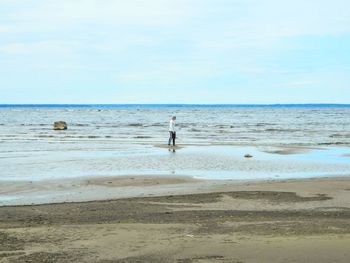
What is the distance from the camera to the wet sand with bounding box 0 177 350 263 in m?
8.06

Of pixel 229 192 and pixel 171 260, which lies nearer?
pixel 171 260

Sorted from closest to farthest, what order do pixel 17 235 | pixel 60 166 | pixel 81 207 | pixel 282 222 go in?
1. pixel 17 235
2. pixel 282 222
3. pixel 81 207
4. pixel 60 166

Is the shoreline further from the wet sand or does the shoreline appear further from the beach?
the wet sand

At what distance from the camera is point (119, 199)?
46.3 feet

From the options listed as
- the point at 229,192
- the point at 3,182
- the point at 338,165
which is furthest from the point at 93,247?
the point at 338,165

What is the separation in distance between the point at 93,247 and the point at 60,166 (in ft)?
49.8

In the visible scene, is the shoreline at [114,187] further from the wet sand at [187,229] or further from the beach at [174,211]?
the wet sand at [187,229]

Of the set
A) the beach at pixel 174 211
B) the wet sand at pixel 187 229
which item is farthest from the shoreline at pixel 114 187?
the wet sand at pixel 187 229

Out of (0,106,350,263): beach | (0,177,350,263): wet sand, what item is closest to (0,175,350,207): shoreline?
(0,106,350,263): beach

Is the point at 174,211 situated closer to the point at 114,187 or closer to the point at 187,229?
the point at 187,229

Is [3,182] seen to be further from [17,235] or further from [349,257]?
[349,257]

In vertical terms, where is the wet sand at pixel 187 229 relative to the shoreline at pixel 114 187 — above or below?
above

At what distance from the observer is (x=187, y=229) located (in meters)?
9.87

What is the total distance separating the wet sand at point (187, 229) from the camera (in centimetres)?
806
